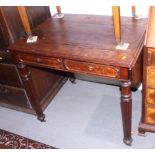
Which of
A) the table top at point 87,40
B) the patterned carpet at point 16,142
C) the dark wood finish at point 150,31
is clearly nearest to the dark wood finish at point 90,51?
the table top at point 87,40

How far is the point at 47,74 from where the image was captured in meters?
2.32

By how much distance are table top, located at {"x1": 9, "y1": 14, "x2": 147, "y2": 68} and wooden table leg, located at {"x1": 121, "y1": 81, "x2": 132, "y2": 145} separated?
17cm

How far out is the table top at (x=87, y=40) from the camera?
4.76ft

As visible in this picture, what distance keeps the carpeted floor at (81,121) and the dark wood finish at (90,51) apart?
20 cm

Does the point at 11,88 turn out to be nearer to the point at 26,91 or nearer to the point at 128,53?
A: the point at 26,91

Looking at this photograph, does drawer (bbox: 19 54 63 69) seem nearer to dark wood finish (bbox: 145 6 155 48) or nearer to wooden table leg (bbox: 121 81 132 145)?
wooden table leg (bbox: 121 81 132 145)

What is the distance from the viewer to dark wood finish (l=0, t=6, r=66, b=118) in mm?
1808

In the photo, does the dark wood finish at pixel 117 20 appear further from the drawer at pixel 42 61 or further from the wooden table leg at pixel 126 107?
the drawer at pixel 42 61

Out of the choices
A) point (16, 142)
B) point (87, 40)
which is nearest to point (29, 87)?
point (16, 142)

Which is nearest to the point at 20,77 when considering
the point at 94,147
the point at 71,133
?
the point at 71,133

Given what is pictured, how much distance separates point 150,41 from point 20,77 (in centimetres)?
112

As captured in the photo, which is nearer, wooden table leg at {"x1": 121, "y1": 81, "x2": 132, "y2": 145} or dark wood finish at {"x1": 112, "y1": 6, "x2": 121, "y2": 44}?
dark wood finish at {"x1": 112, "y1": 6, "x2": 121, "y2": 44}

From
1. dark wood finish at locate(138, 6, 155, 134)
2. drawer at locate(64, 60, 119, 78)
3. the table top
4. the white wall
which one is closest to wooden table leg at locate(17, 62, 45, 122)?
the table top

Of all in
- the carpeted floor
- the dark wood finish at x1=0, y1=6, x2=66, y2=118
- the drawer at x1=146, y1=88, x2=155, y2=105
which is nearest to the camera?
the drawer at x1=146, y1=88, x2=155, y2=105
